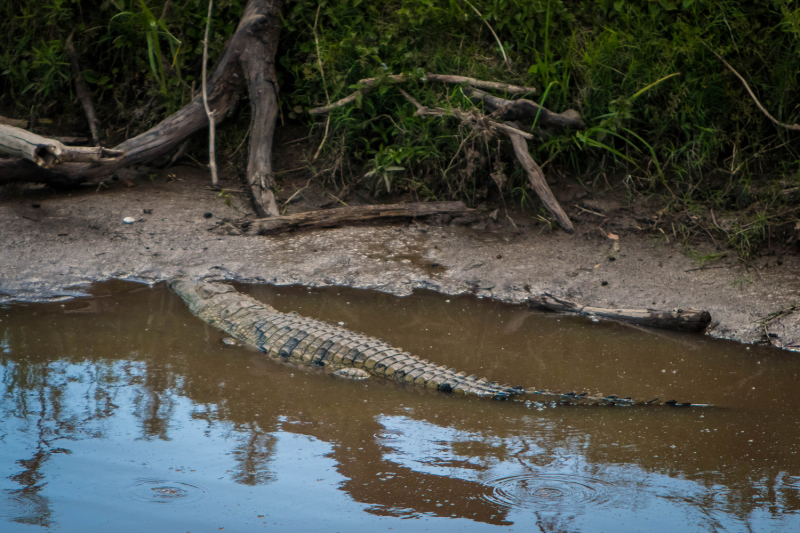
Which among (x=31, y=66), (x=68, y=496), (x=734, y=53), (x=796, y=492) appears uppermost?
(x=734, y=53)

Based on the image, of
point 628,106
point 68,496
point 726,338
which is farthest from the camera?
point 628,106

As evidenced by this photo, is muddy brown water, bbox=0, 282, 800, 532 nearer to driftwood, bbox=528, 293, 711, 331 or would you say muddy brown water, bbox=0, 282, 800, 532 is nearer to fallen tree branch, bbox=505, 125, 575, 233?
driftwood, bbox=528, 293, 711, 331

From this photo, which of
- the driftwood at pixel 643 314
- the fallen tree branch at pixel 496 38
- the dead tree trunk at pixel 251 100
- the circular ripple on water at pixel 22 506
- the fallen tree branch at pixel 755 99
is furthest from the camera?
the dead tree trunk at pixel 251 100

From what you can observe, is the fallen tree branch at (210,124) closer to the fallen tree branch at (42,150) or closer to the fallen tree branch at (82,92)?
the fallen tree branch at (42,150)

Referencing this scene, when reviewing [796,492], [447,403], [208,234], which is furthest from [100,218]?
[796,492]

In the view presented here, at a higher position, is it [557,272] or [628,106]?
[628,106]

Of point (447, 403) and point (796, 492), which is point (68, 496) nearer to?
point (447, 403)

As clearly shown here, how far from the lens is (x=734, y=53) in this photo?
4676mm

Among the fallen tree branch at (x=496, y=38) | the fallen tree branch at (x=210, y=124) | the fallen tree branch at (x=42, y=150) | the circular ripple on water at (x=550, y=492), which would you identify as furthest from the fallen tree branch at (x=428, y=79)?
the circular ripple on water at (x=550, y=492)

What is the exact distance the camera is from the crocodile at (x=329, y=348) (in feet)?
9.77

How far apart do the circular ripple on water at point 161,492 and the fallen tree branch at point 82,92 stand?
14.0 feet

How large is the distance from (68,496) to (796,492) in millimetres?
2434

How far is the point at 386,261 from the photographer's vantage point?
4.39 metres

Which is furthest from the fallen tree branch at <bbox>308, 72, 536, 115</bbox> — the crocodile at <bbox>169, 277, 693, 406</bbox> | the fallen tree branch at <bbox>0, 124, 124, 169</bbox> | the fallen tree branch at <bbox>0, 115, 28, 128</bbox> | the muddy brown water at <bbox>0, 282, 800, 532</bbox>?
the fallen tree branch at <bbox>0, 115, 28, 128</bbox>
